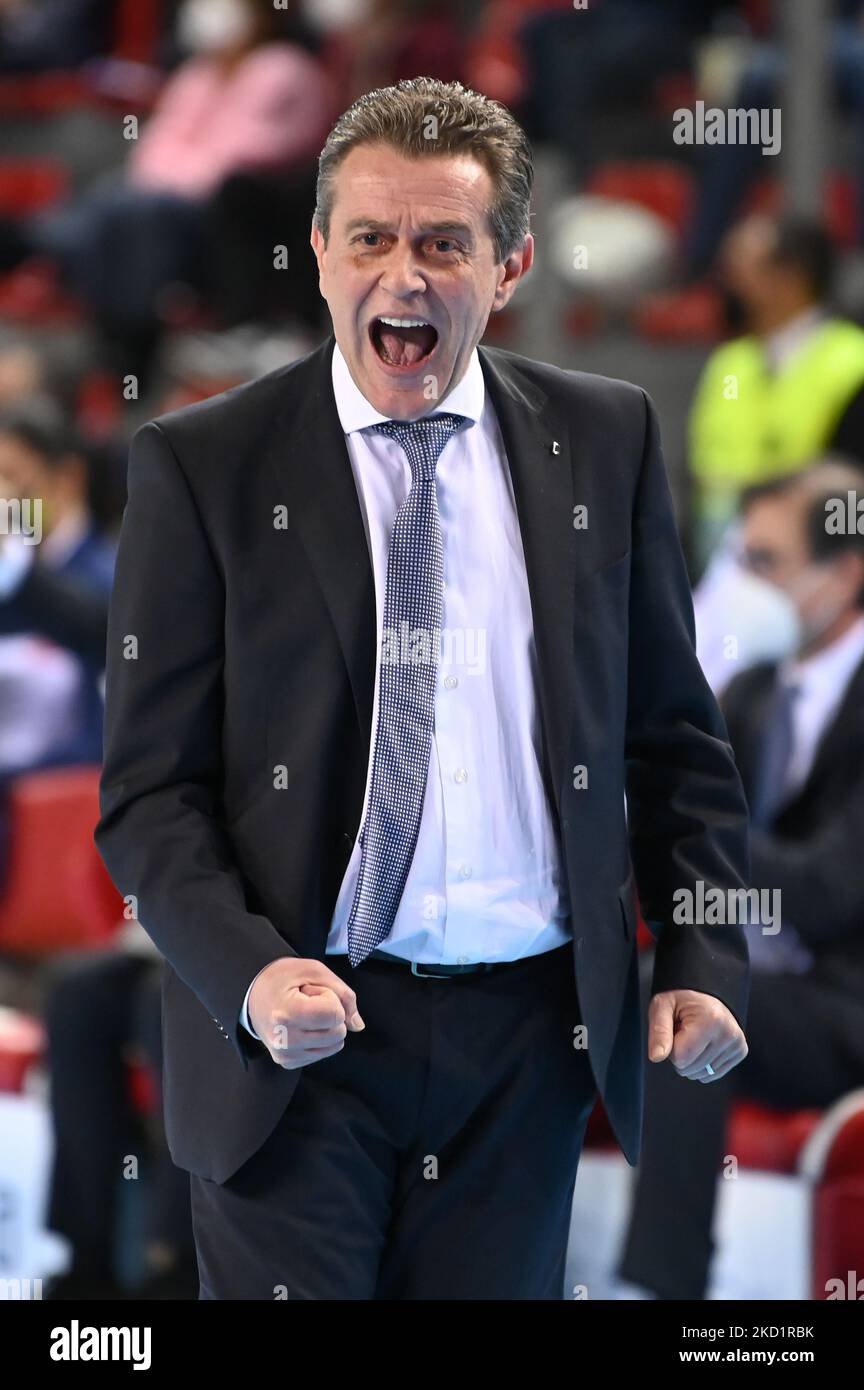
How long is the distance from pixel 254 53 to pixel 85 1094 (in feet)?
11.5

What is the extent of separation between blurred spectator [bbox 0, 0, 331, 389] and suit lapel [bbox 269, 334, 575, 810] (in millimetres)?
3794

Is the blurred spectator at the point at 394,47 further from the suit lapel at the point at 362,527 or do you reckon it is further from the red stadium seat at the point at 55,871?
the suit lapel at the point at 362,527

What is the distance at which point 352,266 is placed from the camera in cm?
160

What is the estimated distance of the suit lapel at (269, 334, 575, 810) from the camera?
5.25 ft

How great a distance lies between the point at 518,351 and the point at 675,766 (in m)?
2.97

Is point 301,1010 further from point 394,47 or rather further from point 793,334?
point 394,47

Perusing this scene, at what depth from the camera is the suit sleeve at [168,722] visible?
1569 mm

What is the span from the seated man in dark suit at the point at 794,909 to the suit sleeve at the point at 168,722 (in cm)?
132

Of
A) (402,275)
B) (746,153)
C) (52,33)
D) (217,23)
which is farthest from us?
(52,33)

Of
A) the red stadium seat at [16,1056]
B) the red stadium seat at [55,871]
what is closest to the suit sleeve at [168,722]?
the red stadium seat at [16,1056]

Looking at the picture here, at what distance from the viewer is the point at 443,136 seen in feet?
5.24

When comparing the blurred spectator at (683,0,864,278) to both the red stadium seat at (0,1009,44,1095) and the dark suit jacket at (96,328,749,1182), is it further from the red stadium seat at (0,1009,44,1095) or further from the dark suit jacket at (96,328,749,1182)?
the dark suit jacket at (96,328,749,1182)

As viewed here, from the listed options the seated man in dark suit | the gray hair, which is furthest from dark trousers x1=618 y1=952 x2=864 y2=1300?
the gray hair

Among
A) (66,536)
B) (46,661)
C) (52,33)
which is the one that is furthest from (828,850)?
(52,33)
